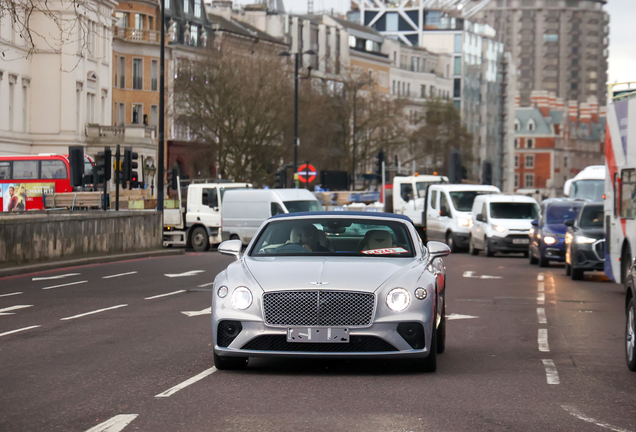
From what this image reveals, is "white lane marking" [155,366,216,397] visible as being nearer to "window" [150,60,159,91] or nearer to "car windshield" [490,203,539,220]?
"car windshield" [490,203,539,220]

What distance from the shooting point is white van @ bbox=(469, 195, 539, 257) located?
36.5 metres

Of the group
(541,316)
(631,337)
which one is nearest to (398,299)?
(631,337)

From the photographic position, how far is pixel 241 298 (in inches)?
400

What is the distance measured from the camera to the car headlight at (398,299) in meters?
10.0

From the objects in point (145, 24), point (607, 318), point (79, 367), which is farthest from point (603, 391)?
point (145, 24)

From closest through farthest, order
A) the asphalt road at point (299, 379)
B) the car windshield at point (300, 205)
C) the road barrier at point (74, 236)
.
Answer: the asphalt road at point (299, 379), the road barrier at point (74, 236), the car windshield at point (300, 205)

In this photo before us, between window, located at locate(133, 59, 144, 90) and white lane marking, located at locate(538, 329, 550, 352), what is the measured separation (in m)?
68.7

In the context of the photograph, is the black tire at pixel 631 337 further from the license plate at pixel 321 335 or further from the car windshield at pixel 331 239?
the license plate at pixel 321 335

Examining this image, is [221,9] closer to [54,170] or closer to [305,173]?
[54,170]

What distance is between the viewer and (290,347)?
10.0 meters

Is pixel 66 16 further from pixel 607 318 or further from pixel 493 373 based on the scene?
pixel 493 373

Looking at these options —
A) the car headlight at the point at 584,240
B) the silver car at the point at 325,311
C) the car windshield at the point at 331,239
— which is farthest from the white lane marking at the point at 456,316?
the car headlight at the point at 584,240

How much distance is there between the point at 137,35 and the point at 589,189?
4416cm

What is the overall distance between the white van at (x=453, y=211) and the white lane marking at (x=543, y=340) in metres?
26.0
